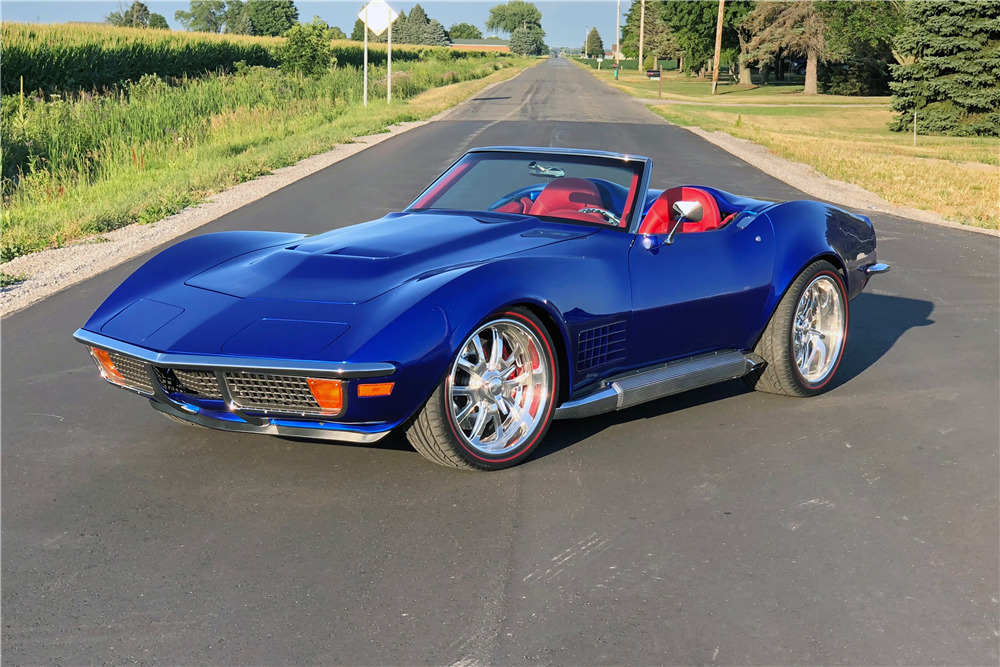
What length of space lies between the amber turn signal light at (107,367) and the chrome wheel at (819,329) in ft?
12.0

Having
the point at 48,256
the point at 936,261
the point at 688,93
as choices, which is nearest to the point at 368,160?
the point at 48,256

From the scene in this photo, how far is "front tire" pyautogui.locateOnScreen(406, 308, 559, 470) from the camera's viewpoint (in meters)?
4.36

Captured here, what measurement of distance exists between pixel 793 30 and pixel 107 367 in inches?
2269

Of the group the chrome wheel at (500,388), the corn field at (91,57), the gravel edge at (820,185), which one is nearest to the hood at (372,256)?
the chrome wheel at (500,388)

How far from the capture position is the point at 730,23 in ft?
227

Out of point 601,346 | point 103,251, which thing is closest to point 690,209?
point 601,346

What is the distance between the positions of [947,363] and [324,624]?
5.13 meters

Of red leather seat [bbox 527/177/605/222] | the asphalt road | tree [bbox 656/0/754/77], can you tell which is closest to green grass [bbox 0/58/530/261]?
red leather seat [bbox 527/177/605/222]

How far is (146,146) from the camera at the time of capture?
19.3m

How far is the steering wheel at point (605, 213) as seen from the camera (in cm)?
537

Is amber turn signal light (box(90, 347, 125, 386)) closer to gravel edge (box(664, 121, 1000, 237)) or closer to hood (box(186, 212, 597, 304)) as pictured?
hood (box(186, 212, 597, 304))

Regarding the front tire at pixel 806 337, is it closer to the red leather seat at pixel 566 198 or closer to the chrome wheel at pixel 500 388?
the red leather seat at pixel 566 198

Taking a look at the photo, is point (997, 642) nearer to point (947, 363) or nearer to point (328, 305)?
point (328, 305)

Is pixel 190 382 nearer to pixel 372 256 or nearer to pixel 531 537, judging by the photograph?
pixel 372 256
